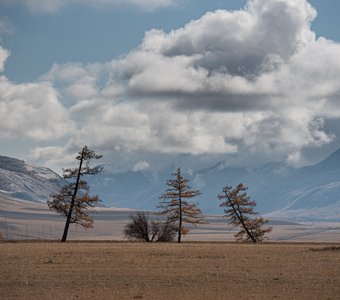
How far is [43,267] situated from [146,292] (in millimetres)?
12184

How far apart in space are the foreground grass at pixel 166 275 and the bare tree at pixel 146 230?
28434 mm

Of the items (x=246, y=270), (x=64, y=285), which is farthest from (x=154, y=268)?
(x=64, y=285)

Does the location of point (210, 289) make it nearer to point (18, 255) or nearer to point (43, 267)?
point (43, 267)

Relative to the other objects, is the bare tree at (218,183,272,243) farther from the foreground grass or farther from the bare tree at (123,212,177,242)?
the foreground grass

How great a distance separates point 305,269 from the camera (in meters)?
39.6


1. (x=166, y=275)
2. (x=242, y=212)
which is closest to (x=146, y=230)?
(x=242, y=212)

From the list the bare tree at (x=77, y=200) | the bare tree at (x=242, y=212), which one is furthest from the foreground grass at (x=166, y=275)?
the bare tree at (x=242, y=212)

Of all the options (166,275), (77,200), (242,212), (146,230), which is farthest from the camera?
(242,212)

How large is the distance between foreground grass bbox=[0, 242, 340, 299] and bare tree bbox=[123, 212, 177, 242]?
28434 mm

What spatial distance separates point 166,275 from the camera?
3662cm

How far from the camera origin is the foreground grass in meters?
30.0

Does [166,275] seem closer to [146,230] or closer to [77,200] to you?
[77,200]

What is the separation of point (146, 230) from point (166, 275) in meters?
43.4

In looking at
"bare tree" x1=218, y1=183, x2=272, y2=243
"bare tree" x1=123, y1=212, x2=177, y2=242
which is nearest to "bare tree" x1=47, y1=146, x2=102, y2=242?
"bare tree" x1=123, y1=212, x2=177, y2=242
